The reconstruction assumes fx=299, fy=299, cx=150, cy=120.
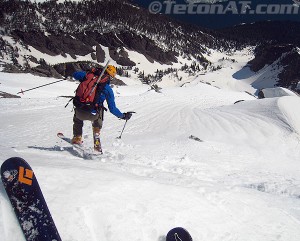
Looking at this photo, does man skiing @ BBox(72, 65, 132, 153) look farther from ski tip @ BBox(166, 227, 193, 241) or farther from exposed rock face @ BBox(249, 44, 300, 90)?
exposed rock face @ BBox(249, 44, 300, 90)

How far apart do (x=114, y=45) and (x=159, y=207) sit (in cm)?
15137

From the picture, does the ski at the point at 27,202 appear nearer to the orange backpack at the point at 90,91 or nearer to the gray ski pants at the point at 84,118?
the orange backpack at the point at 90,91

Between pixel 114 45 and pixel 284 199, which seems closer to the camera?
pixel 284 199

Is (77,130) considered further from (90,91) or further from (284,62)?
(284,62)

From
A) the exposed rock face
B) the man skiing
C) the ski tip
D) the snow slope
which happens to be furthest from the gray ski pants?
the exposed rock face

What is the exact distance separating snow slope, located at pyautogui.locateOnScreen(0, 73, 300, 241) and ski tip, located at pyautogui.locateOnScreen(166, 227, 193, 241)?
0.16 m

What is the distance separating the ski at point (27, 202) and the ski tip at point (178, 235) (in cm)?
106

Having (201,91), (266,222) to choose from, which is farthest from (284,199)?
(201,91)

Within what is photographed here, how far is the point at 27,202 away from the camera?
2.79 meters

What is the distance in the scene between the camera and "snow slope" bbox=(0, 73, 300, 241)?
3072 millimetres

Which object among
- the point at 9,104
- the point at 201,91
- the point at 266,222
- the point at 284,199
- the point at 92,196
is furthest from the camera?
the point at 201,91

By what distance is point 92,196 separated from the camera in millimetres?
3205

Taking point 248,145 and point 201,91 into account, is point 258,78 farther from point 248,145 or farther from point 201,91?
point 248,145

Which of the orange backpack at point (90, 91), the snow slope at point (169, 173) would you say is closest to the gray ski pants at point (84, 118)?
the orange backpack at point (90, 91)
